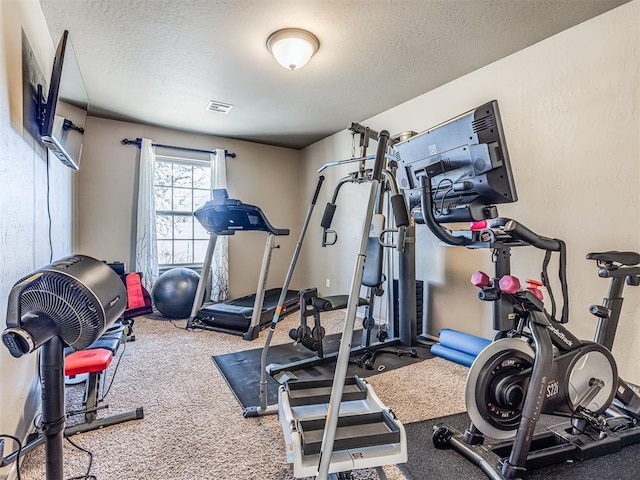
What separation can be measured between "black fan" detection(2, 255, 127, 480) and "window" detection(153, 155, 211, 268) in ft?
13.0

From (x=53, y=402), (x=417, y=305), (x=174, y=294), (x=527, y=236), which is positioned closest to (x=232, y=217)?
(x=174, y=294)

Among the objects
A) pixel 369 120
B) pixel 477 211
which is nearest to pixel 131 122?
pixel 369 120

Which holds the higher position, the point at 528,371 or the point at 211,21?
the point at 211,21

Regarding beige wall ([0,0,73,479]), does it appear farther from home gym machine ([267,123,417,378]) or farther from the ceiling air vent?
the ceiling air vent

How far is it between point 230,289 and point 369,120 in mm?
3237

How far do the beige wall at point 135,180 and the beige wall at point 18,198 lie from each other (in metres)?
2.33

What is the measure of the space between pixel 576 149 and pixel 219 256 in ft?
14.2

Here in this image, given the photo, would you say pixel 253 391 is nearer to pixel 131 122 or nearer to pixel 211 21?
pixel 211 21

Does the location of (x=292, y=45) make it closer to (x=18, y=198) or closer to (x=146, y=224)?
(x=18, y=198)

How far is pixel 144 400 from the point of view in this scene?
7.16ft

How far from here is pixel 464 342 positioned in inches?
107

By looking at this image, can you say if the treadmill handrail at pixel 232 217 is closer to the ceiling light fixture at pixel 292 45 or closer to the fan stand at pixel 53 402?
the ceiling light fixture at pixel 292 45

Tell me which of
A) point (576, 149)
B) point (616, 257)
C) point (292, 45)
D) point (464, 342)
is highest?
point (292, 45)

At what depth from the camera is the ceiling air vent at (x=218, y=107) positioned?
3.83 metres
